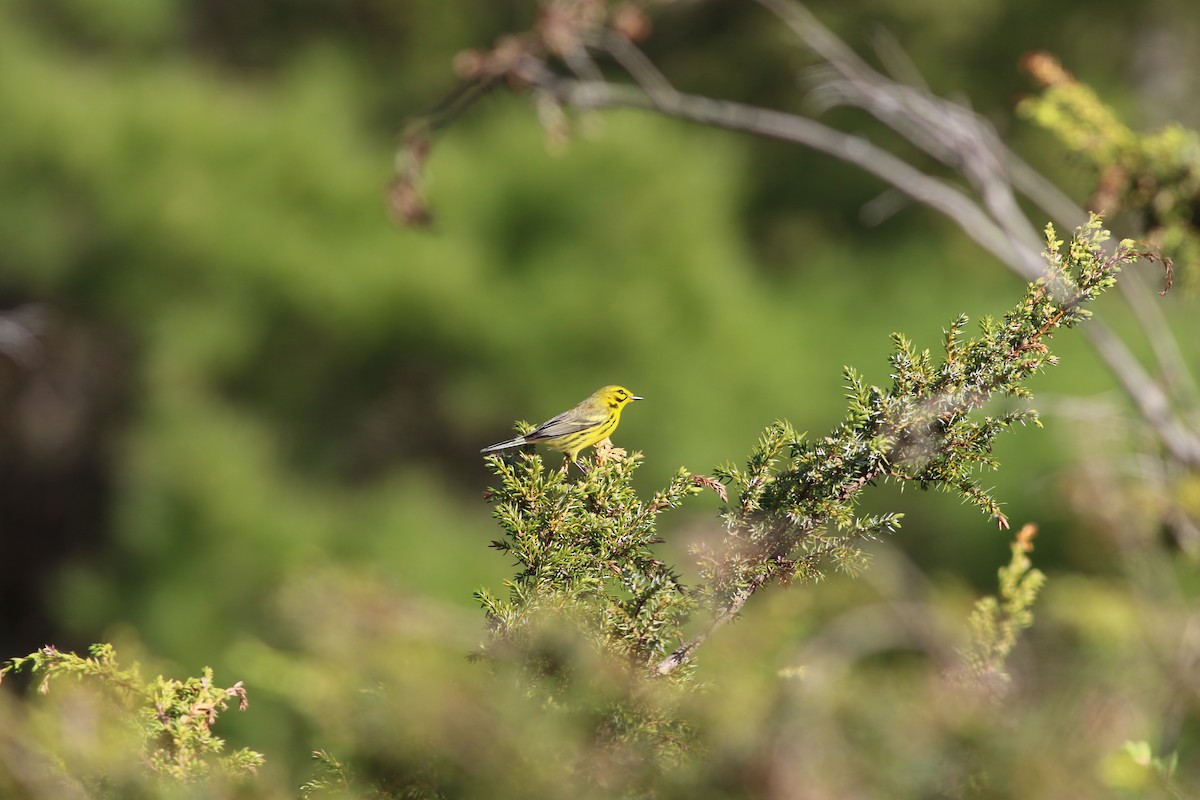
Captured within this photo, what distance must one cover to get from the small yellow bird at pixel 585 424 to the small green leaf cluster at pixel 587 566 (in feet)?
1.57

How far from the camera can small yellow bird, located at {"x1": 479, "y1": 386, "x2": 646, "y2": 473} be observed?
188 cm

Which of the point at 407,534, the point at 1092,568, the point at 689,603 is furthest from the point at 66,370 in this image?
the point at 689,603

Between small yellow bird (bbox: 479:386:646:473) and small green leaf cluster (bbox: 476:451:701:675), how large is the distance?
48 centimetres

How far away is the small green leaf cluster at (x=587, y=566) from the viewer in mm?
1288

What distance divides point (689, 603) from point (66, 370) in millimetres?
10947

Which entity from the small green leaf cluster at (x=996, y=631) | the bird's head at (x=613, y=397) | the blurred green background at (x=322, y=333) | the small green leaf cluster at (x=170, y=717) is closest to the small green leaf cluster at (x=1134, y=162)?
the bird's head at (x=613, y=397)

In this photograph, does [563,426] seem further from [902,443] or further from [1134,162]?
[1134,162]

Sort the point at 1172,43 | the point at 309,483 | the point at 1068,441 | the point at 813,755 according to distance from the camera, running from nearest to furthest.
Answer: the point at 813,755 < the point at 1068,441 < the point at 309,483 < the point at 1172,43

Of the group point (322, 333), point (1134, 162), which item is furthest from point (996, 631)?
point (322, 333)

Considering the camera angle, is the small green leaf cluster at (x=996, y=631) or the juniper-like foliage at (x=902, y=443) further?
the small green leaf cluster at (x=996, y=631)

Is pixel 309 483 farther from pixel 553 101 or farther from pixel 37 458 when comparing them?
pixel 553 101

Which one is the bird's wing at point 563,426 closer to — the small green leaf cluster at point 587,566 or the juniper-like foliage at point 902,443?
the small green leaf cluster at point 587,566

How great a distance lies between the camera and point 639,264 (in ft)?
34.6

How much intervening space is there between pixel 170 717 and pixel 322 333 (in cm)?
935
